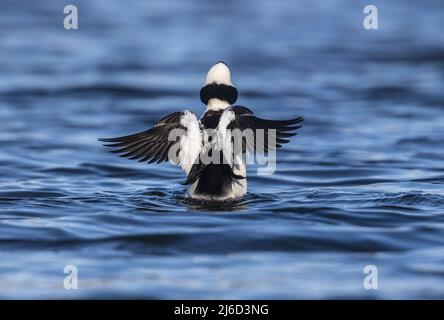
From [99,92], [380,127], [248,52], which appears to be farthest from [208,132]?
[248,52]

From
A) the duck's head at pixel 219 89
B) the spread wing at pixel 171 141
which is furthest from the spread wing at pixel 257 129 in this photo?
the spread wing at pixel 171 141

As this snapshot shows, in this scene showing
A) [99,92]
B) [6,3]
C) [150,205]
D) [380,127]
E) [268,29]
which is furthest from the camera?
[6,3]

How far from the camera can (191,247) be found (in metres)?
9.89

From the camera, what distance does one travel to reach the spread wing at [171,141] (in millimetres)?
10930

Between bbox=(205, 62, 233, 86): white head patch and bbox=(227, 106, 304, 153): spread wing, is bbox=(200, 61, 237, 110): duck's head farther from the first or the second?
bbox=(227, 106, 304, 153): spread wing

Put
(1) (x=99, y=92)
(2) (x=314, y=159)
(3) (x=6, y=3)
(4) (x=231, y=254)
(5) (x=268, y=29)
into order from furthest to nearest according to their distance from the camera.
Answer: (3) (x=6, y=3) → (5) (x=268, y=29) → (1) (x=99, y=92) → (2) (x=314, y=159) → (4) (x=231, y=254)

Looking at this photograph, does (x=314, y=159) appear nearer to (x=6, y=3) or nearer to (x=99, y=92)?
(x=99, y=92)

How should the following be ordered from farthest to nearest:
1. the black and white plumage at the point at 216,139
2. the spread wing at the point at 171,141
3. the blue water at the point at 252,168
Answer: the spread wing at the point at 171,141 → the black and white plumage at the point at 216,139 → the blue water at the point at 252,168

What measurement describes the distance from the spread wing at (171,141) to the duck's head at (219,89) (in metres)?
0.36

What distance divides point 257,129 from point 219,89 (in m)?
0.64

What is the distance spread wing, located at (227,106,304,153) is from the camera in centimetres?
1081

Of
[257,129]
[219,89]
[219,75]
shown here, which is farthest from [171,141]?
[257,129]

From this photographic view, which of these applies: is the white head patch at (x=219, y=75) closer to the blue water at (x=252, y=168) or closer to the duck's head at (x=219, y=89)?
the duck's head at (x=219, y=89)

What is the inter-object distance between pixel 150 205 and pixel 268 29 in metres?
18.4
